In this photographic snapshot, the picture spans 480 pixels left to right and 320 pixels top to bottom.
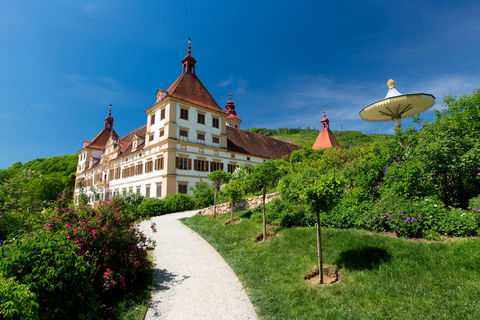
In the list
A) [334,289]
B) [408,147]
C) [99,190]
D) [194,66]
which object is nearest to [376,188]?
[408,147]

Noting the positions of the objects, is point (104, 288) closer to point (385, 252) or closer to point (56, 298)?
point (56, 298)

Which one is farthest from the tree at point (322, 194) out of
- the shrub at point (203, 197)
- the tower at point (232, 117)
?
the tower at point (232, 117)

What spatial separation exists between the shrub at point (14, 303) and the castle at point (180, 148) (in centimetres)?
2342

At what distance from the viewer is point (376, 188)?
31.3ft

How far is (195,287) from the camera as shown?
6359 mm

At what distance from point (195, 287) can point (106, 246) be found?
2.50 m

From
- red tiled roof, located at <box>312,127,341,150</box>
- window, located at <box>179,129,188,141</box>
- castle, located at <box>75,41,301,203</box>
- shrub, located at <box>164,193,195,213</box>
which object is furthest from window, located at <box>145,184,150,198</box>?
red tiled roof, located at <box>312,127,341,150</box>

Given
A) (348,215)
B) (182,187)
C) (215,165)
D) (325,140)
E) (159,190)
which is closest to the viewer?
(348,215)

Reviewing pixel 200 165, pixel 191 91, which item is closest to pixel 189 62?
pixel 191 91

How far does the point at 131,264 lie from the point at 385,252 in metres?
6.41

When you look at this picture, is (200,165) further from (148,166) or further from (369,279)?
(369,279)

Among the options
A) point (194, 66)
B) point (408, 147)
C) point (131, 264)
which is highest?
point (194, 66)

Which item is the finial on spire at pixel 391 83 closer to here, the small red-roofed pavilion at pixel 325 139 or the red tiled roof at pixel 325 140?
the small red-roofed pavilion at pixel 325 139

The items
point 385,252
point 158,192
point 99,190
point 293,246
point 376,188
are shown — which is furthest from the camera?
point 99,190
